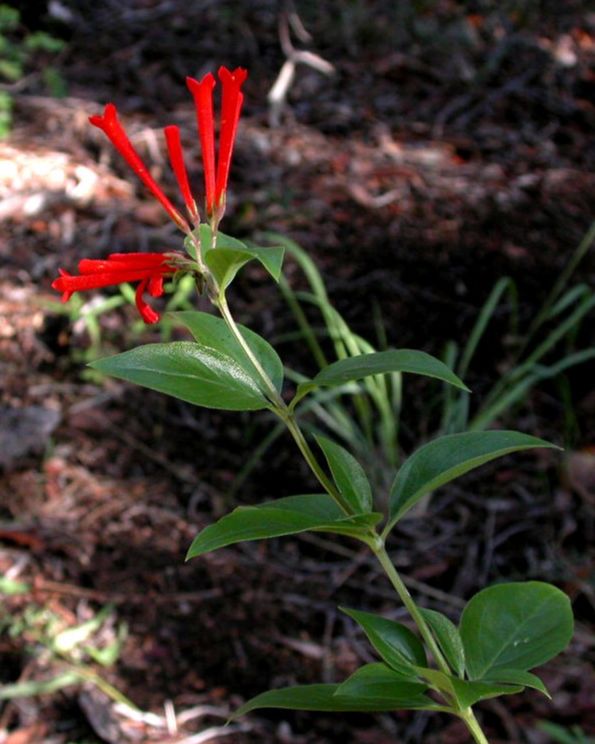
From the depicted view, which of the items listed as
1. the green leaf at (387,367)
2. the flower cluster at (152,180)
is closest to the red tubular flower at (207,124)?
the flower cluster at (152,180)

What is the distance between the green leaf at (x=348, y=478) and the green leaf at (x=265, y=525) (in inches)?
2.2

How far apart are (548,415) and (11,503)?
170 cm

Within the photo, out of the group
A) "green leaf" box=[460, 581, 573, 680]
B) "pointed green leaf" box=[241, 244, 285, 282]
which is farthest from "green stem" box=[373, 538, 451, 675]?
"pointed green leaf" box=[241, 244, 285, 282]

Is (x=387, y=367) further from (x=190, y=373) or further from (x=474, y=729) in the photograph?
(x=474, y=729)

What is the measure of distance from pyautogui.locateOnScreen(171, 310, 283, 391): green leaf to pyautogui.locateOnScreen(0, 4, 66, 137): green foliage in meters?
3.66

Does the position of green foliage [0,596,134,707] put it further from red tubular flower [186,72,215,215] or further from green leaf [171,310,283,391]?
red tubular flower [186,72,215,215]

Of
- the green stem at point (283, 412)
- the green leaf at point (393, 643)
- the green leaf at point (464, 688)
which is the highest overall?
the green stem at point (283, 412)

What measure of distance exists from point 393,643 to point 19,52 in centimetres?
432

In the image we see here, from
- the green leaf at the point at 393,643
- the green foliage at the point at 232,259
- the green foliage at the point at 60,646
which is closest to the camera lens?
the green foliage at the point at 232,259

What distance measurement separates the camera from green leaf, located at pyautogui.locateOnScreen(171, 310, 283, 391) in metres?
1.07

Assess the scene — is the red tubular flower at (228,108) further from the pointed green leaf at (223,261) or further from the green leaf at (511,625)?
the green leaf at (511,625)

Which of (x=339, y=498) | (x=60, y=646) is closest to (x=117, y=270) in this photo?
(x=339, y=498)

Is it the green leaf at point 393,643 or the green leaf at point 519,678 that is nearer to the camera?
the green leaf at point 519,678

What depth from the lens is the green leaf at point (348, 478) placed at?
3.51ft
